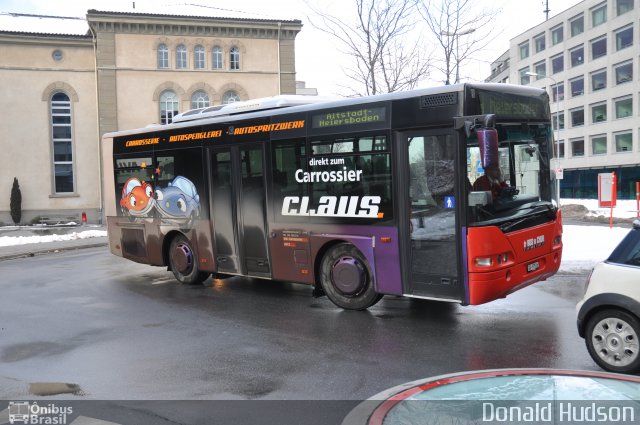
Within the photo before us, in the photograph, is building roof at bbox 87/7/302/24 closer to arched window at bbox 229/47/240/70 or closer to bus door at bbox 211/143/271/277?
arched window at bbox 229/47/240/70

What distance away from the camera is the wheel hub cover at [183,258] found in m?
11.3

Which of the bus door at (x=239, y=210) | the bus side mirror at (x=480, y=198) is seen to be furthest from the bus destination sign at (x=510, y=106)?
the bus door at (x=239, y=210)

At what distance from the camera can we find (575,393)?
4504 mm

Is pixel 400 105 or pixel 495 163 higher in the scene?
pixel 400 105

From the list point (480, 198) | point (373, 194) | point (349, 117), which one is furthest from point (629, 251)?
point (349, 117)

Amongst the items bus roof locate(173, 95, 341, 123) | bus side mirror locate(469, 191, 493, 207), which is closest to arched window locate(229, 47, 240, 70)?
bus roof locate(173, 95, 341, 123)

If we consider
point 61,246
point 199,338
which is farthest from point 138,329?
point 61,246

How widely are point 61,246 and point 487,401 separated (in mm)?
19865

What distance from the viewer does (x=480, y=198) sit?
23.4 feet

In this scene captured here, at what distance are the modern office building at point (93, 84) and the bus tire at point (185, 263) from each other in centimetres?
2853

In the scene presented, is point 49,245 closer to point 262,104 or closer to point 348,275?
point 262,104

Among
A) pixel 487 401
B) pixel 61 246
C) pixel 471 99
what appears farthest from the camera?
pixel 61 246

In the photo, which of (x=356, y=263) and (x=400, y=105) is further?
(x=356, y=263)

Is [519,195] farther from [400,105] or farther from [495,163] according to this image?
[400,105]
